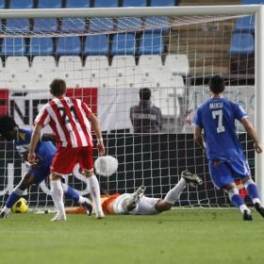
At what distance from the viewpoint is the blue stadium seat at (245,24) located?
15.1 m

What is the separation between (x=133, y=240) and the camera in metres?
8.60

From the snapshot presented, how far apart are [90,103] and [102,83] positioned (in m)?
0.34

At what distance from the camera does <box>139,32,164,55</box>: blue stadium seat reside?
15.5 m

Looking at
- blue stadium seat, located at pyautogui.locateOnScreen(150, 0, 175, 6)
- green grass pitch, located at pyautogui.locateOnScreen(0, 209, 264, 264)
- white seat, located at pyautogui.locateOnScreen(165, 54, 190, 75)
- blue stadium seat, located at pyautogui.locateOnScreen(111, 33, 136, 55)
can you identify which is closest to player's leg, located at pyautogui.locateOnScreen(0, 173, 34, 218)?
green grass pitch, located at pyautogui.locateOnScreen(0, 209, 264, 264)

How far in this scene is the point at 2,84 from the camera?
16.4m

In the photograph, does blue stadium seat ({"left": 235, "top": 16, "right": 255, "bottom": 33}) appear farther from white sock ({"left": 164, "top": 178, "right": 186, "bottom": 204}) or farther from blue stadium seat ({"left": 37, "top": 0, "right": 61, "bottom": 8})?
blue stadium seat ({"left": 37, "top": 0, "right": 61, "bottom": 8})

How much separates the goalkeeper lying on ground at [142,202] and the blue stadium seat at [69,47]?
10.1 ft

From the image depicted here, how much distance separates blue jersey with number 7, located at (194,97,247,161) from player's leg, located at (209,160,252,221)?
89mm

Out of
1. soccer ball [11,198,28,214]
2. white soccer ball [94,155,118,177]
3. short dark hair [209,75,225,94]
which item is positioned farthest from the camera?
white soccer ball [94,155,118,177]

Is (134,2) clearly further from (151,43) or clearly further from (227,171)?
(227,171)

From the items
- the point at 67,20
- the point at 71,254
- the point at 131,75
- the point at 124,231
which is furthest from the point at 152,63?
the point at 71,254

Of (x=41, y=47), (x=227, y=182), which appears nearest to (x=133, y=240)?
(x=227, y=182)

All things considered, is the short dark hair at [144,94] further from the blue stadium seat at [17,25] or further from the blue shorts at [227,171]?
the blue shorts at [227,171]

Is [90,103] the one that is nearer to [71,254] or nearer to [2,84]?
[2,84]
